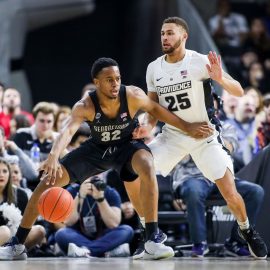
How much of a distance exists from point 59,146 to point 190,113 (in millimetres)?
1398

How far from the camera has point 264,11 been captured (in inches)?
683

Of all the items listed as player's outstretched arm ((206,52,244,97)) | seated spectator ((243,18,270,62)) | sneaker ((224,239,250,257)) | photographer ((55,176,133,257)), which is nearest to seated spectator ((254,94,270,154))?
sneaker ((224,239,250,257))

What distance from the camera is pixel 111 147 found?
8383mm

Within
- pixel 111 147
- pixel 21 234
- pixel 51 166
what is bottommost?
pixel 21 234

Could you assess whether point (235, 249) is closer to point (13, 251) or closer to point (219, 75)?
point (219, 75)

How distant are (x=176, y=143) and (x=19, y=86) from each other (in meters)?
6.73

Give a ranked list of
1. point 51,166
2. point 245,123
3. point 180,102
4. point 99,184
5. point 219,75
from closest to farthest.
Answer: point 51,166, point 219,75, point 180,102, point 99,184, point 245,123

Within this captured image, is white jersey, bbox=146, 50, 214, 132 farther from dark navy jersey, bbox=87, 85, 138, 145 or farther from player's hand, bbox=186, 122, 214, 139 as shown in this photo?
dark navy jersey, bbox=87, 85, 138, 145

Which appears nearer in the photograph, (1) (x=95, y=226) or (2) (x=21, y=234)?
(2) (x=21, y=234)

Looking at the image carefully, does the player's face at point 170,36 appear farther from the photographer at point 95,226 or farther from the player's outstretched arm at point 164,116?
the photographer at point 95,226

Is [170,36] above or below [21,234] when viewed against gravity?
above

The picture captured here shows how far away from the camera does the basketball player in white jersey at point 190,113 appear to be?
8.52m

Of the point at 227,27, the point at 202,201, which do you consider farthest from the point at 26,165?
the point at 227,27

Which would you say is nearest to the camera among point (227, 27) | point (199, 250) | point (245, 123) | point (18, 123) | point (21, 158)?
point (199, 250)
